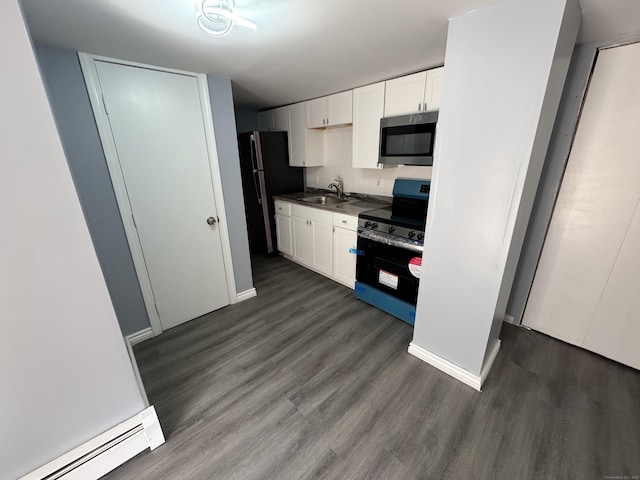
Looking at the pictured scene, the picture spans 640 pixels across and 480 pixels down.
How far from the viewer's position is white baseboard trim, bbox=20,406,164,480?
3.67 feet

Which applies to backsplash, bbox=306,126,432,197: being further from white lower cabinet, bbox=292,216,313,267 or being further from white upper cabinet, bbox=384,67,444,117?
white lower cabinet, bbox=292,216,313,267

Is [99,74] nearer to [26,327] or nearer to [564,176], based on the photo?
[26,327]

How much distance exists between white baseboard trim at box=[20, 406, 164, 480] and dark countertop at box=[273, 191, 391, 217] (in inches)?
85.2

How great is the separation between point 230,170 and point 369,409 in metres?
2.24

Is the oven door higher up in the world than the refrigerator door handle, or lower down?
lower down

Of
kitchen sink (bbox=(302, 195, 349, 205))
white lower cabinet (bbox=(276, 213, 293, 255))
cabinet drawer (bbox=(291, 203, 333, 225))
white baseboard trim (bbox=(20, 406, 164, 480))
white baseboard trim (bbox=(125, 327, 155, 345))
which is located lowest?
white baseboard trim (bbox=(125, 327, 155, 345))

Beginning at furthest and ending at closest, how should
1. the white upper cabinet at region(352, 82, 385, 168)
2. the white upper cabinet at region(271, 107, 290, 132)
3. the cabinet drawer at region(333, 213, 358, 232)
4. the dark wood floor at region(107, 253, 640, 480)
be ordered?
the white upper cabinet at region(271, 107, 290, 132), the cabinet drawer at region(333, 213, 358, 232), the white upper cabinet at region(352, 82, 385, 168), the dark wood floor at region(107, 253, 640, 480)

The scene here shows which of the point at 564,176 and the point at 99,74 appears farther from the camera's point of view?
the point at 564,176

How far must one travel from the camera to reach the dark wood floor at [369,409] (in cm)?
129

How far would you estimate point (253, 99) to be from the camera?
318 centimetres

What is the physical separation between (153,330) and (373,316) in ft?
6.61

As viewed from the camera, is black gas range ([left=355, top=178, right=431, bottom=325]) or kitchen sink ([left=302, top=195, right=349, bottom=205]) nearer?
black gas range ([left=355, top=178, right=431, bottom=325])

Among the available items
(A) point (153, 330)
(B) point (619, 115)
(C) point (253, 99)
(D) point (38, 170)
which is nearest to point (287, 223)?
(C) point (253, 99)

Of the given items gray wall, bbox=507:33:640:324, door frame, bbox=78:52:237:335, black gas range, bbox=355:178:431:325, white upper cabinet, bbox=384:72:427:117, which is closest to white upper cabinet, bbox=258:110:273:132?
door frame, bbox=78:52:237:335
